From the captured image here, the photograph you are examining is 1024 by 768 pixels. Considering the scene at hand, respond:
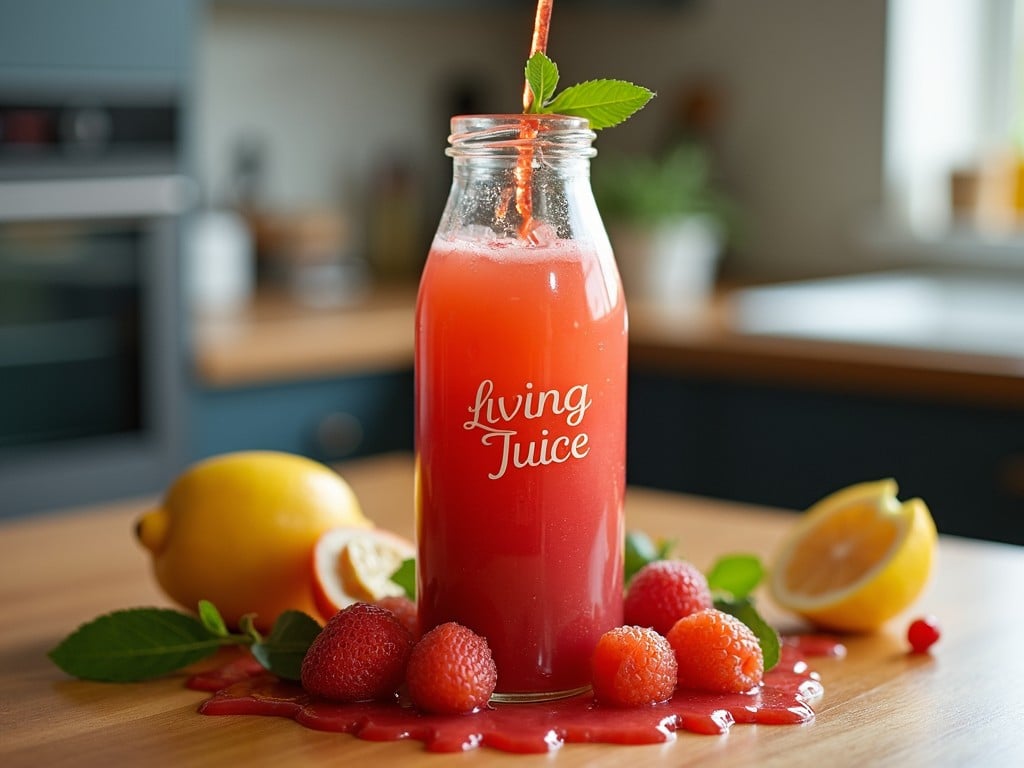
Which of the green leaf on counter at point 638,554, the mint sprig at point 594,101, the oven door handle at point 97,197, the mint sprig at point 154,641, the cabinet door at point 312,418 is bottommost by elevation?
the cabinet door at point 312,418

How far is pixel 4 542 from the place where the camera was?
1.24 m

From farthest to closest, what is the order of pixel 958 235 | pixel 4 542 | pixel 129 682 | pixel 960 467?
pixel 958 235, pixel 960 467, pixel 4 542, pixel 129 682

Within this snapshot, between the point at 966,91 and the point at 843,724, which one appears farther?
the point at 966,91

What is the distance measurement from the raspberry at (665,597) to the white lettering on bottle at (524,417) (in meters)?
0.13

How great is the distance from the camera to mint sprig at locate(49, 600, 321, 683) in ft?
2.84

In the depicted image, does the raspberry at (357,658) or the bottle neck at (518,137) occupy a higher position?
the bottle neck at (518,137)

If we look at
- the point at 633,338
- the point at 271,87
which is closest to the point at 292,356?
the point at 633,338

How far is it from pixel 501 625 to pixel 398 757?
0.11 meters

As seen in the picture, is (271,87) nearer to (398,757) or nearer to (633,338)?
(633,338)

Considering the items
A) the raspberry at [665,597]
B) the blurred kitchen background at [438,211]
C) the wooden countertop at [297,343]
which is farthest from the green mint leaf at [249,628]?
the wooden countertop at [297,343]

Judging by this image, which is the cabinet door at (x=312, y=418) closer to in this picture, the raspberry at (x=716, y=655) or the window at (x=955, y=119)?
the window at (x=955, y=119)

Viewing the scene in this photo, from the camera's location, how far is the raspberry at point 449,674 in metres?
0.78

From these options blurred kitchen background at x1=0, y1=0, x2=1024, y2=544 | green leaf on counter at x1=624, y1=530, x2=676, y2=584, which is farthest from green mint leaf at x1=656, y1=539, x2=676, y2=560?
blurred kitchen background at x1=0, y1=0, x2=1024, y2=544

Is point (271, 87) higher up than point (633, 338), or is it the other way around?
point (271, 87)
